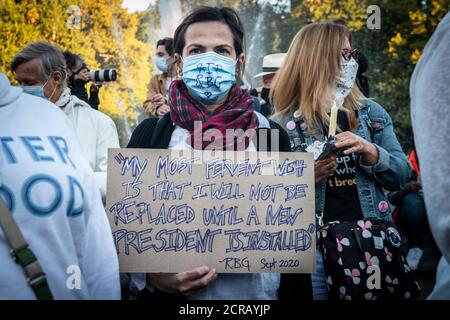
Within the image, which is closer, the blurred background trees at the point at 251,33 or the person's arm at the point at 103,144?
the person's arm at the point at 103,144

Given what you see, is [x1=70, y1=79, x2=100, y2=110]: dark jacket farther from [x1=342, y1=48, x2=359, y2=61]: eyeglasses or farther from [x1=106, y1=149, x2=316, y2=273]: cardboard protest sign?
[x1=342, y1=48, x2=359, y2=61]: eyeglasses

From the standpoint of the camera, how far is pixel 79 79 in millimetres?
2311

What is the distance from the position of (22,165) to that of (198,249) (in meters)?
0.69

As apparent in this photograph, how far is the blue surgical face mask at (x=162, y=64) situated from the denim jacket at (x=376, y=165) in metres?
0.52

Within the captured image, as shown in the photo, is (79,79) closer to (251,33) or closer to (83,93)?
(83,93)

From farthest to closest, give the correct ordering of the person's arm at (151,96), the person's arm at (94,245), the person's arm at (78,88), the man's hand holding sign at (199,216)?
1. the person's arm at (151,96)
2. the person's arm at (78,88)
3. the man's hand holding sign at (199,216)
4. the person's arm at (94,245)

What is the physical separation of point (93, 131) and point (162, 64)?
468mm

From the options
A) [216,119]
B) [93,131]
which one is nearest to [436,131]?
[216,119]

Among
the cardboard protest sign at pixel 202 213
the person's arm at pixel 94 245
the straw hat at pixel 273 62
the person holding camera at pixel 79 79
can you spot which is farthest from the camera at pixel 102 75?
the straw hat at pixel 273 62

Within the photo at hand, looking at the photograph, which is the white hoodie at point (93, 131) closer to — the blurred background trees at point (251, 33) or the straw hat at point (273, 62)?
the blurred background trees at point (251, 33)

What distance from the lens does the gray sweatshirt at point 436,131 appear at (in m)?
1.38
